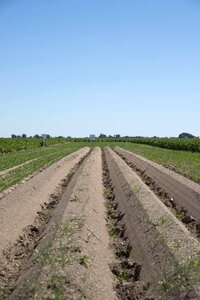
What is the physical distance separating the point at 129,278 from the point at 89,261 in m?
0.78

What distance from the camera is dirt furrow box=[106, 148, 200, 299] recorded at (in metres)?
7.40

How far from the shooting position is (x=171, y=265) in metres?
8.22

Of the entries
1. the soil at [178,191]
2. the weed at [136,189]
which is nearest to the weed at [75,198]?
the weed at [136,189]

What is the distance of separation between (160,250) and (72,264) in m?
1.97

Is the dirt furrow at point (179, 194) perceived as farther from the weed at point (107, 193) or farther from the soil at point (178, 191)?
the weed at point (107, 193)

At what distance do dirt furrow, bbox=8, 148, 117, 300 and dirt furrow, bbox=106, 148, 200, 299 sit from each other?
0.65 meters

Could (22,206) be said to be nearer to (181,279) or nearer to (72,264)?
(72,264)

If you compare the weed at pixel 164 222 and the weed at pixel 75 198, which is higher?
the weed at pixel 75 198

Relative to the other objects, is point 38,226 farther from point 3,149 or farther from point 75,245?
point 3,149

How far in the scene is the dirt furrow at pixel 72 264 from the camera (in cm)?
706

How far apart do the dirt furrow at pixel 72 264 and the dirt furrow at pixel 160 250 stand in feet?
2.13

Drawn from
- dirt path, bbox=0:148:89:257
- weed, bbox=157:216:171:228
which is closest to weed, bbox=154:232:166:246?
weed, bbox=157:216:171:228

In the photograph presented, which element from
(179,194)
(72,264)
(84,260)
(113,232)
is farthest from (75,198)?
(72,264)

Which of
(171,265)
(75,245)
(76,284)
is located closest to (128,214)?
(75,245)
